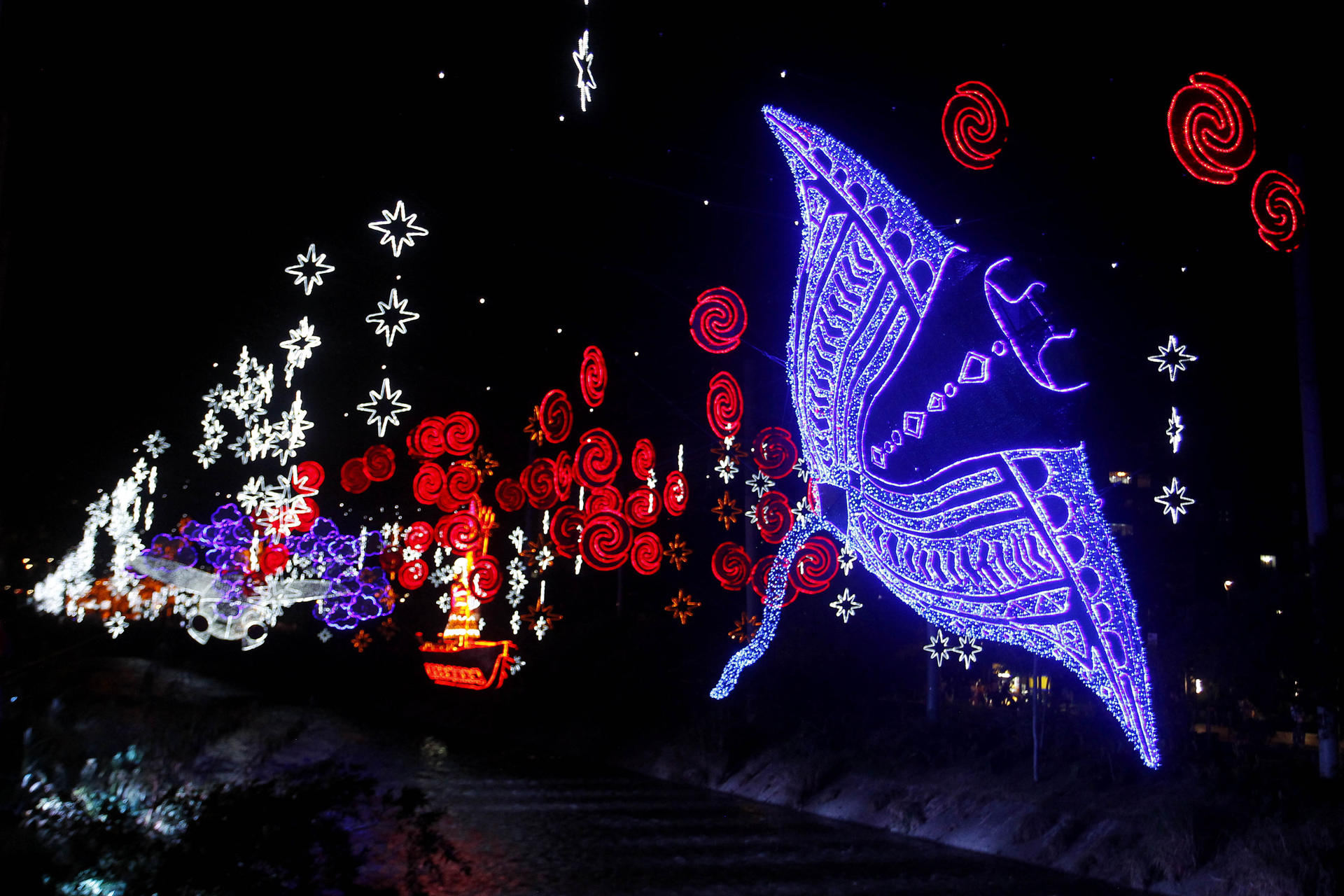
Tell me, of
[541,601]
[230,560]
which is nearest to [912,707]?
[541,601]

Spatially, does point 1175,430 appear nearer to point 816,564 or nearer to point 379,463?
point 816,564

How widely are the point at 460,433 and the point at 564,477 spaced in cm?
240

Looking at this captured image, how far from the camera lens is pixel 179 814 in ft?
20.2

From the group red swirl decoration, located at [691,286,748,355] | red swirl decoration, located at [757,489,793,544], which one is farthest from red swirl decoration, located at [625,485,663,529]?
red swirl decoration, located at [691,286,748,355]

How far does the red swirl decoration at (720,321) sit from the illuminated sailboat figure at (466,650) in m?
9.30

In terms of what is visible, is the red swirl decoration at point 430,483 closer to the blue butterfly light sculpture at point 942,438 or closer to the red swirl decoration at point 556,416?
the red swirl decoration at point 556,416

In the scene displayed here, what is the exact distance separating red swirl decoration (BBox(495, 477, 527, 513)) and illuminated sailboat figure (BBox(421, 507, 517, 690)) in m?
1.96

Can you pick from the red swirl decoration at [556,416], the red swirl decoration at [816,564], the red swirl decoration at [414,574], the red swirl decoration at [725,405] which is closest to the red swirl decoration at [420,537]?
the red swirl decoration at [414,574]

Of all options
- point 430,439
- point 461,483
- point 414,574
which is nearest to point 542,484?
point 461,483

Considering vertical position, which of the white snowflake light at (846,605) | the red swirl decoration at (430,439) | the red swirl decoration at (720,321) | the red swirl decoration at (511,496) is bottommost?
the white snowflake light at (846,605)

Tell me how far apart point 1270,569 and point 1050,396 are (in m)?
3.03

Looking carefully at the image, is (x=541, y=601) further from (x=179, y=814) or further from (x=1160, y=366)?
(x=179, y=814)

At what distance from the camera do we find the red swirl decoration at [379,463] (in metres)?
21.7

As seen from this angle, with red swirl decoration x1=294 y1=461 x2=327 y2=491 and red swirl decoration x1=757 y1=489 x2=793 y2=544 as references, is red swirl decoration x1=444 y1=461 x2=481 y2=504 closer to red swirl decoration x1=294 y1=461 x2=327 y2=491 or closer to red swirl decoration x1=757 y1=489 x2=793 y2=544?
red swirl decoration x1=294 y1=461 x2=327 y2=491
